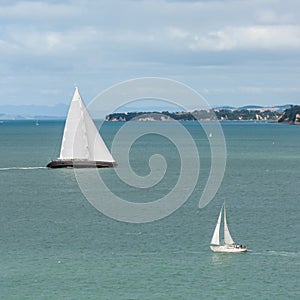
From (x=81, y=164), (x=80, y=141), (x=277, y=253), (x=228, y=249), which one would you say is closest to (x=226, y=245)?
(x=228, y=249)

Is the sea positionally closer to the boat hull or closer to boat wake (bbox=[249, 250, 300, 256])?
boat wake (bbox=[249, 250, 300, 256])

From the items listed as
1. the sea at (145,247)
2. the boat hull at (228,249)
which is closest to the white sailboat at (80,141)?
→ the sea at (145,247)

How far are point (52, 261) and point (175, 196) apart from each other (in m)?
32.4

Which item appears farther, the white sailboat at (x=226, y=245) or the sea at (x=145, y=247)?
the white sailboat at (x=226, y=245)

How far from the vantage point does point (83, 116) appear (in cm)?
10400

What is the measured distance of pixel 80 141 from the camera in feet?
337

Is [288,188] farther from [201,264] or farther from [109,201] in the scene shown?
[201,264]

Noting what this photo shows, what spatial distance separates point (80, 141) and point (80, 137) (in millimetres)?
489

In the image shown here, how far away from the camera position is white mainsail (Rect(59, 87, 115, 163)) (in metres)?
103

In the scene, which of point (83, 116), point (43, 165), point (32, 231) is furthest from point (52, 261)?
point (43, 165)

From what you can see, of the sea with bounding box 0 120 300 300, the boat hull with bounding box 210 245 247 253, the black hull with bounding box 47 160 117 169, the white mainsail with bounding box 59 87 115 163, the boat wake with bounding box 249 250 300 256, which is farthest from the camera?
the black hull with bounding box 47 160 117 169

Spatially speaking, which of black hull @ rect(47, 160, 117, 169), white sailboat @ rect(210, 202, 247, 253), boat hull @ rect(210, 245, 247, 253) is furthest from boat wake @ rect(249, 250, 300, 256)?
black hull @ rect(47, 160, 117, 169)

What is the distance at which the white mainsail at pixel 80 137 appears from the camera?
102625mm

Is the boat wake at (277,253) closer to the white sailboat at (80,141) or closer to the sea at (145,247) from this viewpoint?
the sea at (145,247)
